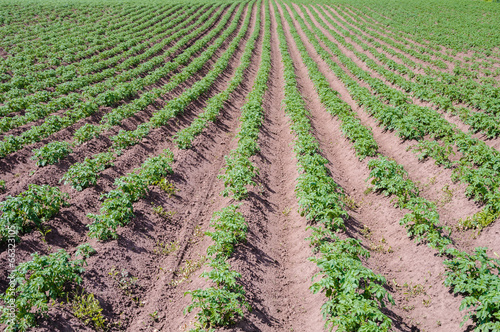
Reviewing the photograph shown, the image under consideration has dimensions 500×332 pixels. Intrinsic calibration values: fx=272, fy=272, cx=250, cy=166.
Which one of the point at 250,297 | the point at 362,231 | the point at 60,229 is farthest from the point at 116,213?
the point at 362,231

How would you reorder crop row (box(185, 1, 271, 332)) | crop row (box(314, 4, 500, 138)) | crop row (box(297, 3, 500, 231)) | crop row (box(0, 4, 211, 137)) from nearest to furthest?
crop row (box(185, 1, 271, 332)) < crop row (box(297, 3, 500, 231)) < crop row (box(0, 4, 211, 137)) < crop row (box(314, 4, 500, 138))

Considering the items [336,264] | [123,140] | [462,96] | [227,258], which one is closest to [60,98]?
[123,140]

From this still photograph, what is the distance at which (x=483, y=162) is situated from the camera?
9.84 metres

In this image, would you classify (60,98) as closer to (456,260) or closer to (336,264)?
(336,264)

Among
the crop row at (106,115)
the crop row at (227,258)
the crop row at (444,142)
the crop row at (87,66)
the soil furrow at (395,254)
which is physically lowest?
the soil furrow at (395,254)

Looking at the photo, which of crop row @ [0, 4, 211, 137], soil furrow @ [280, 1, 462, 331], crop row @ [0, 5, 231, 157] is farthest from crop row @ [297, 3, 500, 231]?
crop row @ [0, 4, 211, 137]

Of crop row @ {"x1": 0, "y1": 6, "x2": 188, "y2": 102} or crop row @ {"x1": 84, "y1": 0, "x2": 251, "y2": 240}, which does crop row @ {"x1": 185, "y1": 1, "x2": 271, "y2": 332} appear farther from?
crop row @ {"x1": 0, "y1": 6, "x2": 188, "y2": 102}

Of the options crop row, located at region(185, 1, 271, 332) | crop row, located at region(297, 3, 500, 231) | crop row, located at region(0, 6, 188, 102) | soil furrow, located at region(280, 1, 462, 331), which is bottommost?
soil furrow, located at region(280, 1, 462, 331)

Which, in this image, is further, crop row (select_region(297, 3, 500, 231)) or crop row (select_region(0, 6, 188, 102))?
crop row (select_region(0, 6, 188, 102))

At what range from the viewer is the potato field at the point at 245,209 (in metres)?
5.71

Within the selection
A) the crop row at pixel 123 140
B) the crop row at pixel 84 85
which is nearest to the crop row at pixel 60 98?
the crop row at pixel 84 85

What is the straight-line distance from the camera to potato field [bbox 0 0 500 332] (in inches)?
225

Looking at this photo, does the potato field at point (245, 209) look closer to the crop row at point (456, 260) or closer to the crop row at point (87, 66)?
the crop row at point (456, 260)

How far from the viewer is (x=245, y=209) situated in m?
8.98
